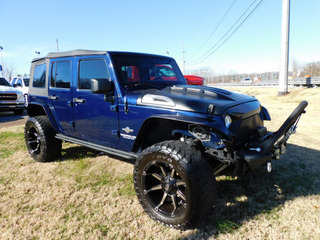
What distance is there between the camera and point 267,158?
2348 mm

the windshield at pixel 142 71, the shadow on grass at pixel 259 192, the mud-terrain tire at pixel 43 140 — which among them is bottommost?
the shadow on grass at pixel 259 192

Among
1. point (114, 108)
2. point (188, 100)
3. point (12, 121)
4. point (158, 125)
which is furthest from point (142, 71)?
point (12, 121)

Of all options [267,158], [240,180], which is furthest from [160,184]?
[240,180]

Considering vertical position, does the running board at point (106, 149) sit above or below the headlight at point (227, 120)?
below

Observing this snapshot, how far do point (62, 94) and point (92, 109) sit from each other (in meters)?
0.87

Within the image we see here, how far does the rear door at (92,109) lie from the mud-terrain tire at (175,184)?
78cm

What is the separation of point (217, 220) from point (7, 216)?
2.48 m

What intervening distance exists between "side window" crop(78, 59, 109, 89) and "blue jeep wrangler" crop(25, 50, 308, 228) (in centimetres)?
1

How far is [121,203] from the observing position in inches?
115

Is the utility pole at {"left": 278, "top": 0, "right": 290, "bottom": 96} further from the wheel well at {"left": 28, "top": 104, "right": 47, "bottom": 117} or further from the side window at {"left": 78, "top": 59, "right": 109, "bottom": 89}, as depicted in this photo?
the wheel well at {"left": 28, "top": 104, "right": 47, "bottom": 117}

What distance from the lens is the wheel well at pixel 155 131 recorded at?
2739 millimetres

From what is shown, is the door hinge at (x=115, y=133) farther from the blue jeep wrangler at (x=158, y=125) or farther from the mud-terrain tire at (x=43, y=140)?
the mud-terrain tire at (x=43, y=140)

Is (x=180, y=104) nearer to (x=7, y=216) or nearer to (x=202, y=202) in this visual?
(x=202, y=202)

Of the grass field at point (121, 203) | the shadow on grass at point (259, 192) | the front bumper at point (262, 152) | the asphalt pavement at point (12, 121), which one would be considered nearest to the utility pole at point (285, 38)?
the grass field at point (121, 203)
